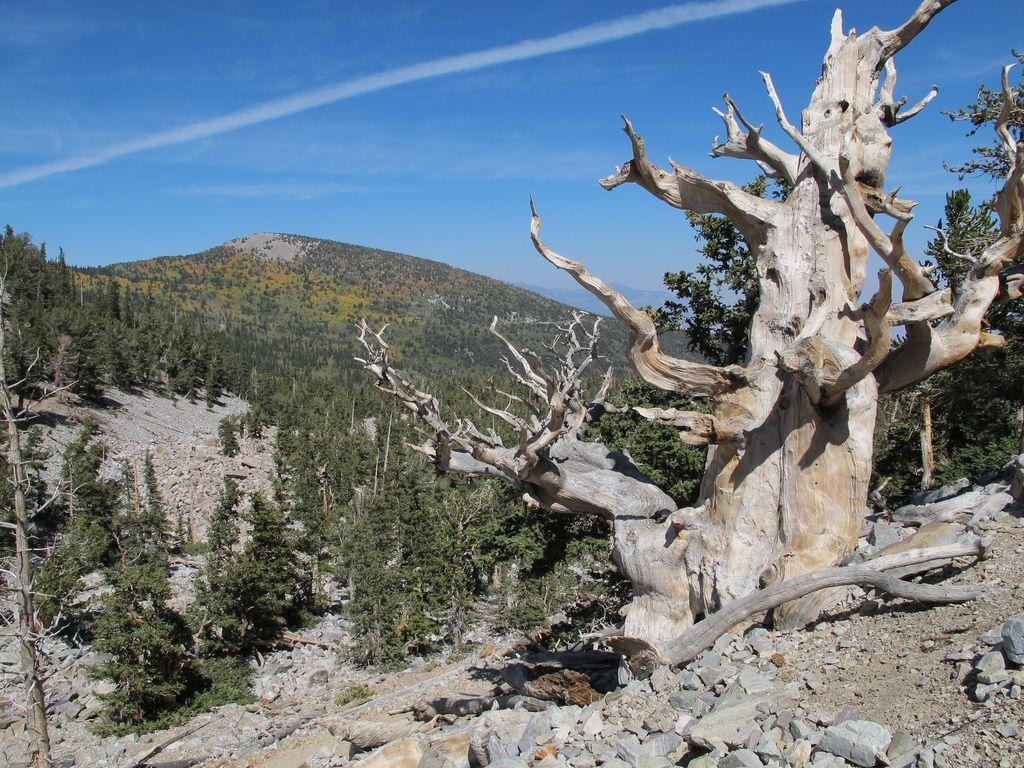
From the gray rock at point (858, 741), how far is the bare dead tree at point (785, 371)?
245cm

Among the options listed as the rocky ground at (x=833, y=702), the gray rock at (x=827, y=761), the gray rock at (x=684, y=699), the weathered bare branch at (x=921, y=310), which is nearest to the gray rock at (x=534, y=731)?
→ the rocky ground at (x=833, y=702)

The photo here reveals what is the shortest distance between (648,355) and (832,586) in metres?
2.88

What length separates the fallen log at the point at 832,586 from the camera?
5.82m

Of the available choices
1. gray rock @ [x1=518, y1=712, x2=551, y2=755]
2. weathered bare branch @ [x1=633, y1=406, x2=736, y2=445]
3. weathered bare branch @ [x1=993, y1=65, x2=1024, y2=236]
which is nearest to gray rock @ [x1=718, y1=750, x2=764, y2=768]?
gray rock @ [x1=518, y1=712, x2=551, y2=755]

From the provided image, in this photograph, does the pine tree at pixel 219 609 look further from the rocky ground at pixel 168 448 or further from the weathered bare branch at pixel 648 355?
the weathered bare branch at pixel 648 355

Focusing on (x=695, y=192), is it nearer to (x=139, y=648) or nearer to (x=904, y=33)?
(x=904, y=33)

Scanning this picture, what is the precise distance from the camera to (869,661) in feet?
17.4

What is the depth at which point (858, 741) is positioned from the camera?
406 centimetres

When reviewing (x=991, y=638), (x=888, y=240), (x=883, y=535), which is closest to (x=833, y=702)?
(x=991, y=638)

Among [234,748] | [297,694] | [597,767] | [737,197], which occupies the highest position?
[737,197]

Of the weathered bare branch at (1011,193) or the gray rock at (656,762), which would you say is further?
the weathered bare branch at (1011,193)

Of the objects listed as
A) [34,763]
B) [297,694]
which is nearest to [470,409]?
[297,694]

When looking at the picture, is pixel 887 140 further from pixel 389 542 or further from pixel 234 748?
pixel 389 542

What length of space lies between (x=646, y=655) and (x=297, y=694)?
63.7 feet
